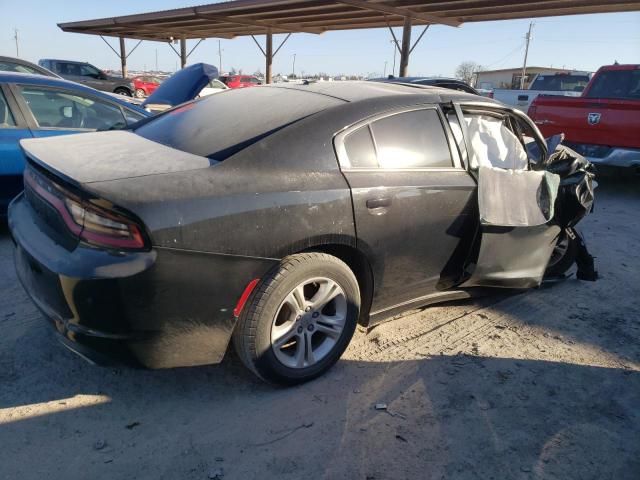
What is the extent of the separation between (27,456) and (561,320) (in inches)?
134

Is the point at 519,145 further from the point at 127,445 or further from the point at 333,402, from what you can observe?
the point at 127,445

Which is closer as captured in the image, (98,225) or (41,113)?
(98,225)

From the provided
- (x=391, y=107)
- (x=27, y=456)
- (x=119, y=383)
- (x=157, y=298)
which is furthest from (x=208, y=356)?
(x=391, y=107)

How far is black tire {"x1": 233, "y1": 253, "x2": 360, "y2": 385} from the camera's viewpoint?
7.76ft

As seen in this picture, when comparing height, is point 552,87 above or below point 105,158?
above

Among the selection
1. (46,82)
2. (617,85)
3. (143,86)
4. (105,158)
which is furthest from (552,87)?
(143,86)

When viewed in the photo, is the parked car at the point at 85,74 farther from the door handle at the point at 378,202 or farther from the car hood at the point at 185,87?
the door handle at the point at 378,202

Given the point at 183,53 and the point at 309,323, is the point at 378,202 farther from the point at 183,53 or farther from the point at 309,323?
the point at 183,53

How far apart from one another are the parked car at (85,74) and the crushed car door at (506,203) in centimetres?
1930

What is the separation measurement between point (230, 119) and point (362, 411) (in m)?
1.81

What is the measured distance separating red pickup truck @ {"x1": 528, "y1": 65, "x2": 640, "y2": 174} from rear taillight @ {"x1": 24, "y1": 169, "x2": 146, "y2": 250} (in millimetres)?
7040

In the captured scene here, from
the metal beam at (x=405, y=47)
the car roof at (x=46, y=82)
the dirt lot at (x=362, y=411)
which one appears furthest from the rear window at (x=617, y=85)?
the car roof at (x=46, y=82)

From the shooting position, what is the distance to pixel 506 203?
10.5 ft

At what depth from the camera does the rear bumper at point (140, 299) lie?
2.04 meters
